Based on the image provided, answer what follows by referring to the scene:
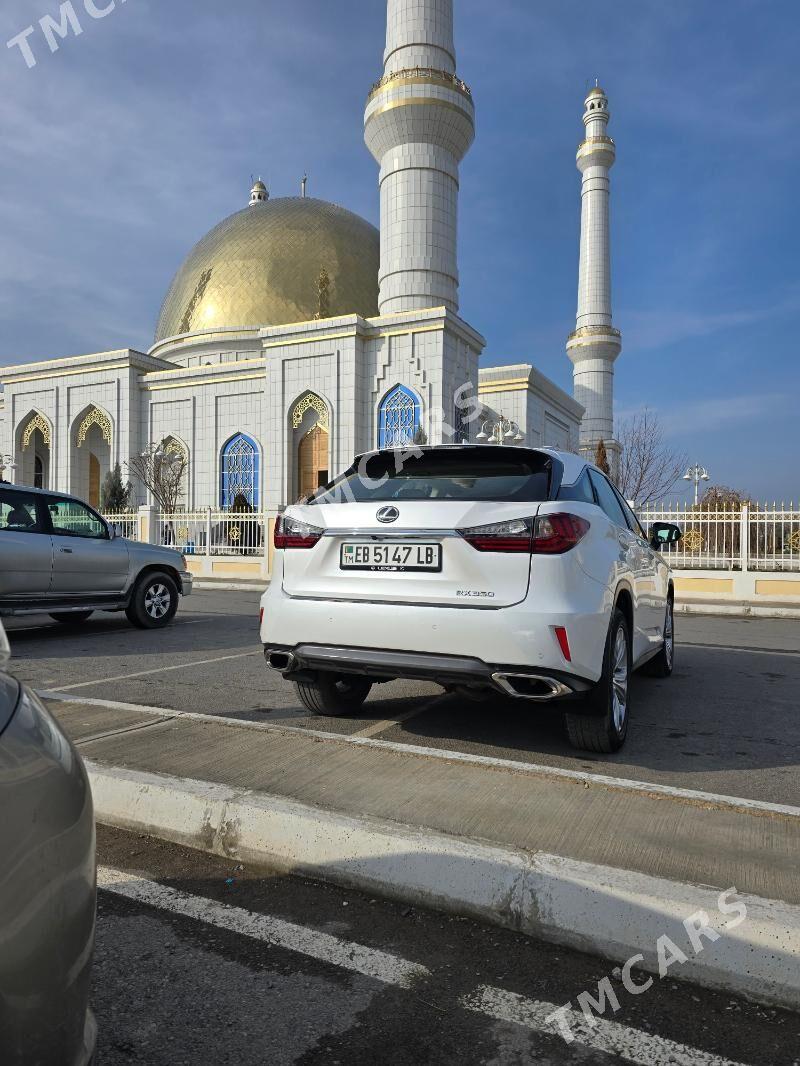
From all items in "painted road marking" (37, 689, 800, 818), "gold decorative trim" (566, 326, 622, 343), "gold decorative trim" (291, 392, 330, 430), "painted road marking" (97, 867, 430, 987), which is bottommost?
"painted road marking" (97, 867, 430, 987)

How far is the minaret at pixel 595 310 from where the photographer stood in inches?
1881

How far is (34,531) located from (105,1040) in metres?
7.27

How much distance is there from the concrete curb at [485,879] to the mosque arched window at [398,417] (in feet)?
85.9

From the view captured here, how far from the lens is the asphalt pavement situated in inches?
70.9

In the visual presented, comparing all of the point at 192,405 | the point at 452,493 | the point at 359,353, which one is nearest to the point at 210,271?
the point at 192,405

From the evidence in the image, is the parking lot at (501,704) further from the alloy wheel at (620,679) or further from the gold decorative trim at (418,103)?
the gold decorative trim at (418,103)

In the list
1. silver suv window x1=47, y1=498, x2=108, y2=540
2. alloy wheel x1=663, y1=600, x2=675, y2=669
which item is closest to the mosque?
silver suv window x1=47, y1=498, x2=108, y2=540

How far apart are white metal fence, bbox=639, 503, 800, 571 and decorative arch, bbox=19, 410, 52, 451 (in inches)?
1268

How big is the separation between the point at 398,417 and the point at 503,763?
88.1ft

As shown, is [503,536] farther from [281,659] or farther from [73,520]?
[73,520]

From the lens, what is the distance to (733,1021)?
196 centimetres

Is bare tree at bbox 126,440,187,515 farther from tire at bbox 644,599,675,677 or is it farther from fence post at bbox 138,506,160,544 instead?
tire at bbox 644,599,675,677

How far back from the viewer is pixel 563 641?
3.46 meters

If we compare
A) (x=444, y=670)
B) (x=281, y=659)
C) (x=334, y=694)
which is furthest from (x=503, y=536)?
(x=334, y=694)
